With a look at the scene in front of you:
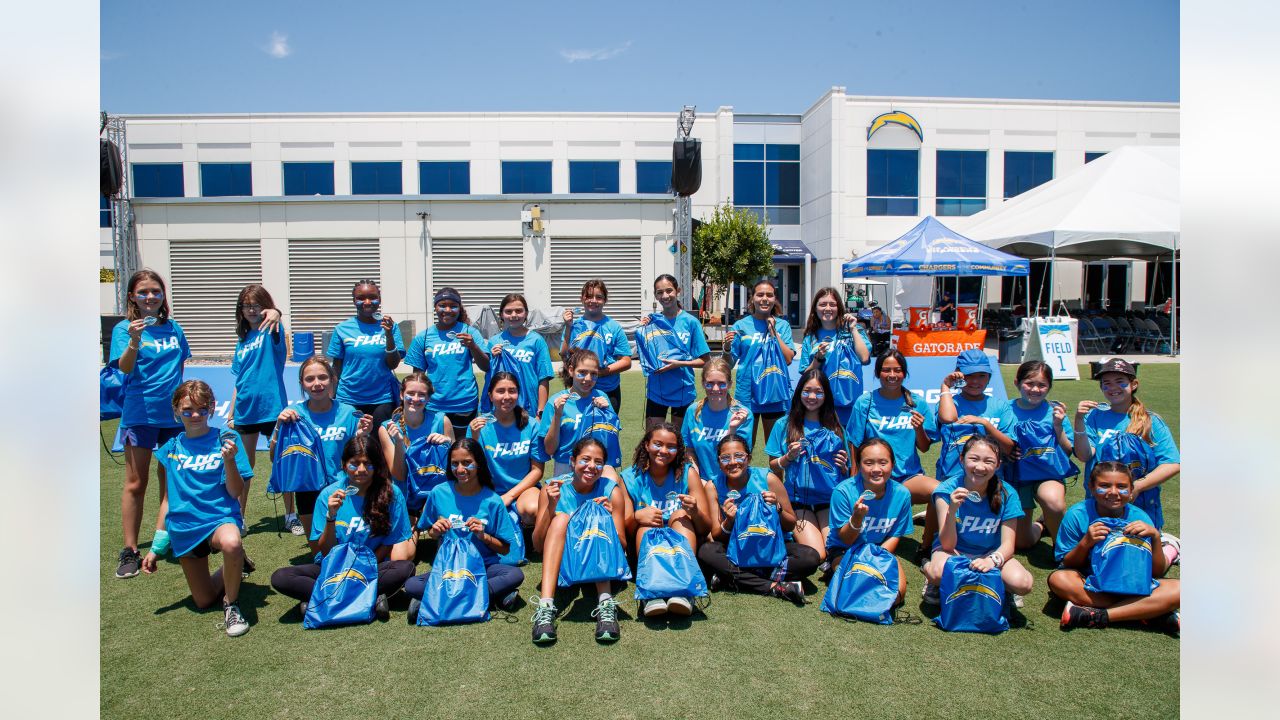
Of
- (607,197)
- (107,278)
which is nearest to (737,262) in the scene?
(607,197)

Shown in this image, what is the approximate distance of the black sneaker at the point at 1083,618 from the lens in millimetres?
3635

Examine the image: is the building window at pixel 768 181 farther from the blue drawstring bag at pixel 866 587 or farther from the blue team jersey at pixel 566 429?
the blue drawstring bag at pixel 866 587

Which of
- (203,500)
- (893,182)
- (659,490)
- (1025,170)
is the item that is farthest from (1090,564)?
(1025,170)

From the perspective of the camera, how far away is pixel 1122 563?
360 centimetres

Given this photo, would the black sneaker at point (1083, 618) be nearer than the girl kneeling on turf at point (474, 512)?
Yes

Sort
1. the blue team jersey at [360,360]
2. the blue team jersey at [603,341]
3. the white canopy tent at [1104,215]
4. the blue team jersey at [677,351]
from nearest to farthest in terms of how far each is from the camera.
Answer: the blue team jersey at [360,360]
the blue team jersey at [677,351]
the blue team jersey at [603,341]
the white canopy tent at [1104,215]

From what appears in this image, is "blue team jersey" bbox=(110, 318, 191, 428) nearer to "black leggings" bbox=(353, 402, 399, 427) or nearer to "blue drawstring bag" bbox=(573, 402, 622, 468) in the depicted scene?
"black leggings" bbox=(353, 402, 399, 427)

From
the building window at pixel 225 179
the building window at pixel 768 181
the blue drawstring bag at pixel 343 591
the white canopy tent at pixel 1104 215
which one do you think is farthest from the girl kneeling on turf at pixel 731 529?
the building window at pixel 225 179

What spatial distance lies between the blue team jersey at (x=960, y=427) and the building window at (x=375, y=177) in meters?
28.4

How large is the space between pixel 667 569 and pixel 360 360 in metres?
2.76

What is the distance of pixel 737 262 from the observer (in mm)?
27141

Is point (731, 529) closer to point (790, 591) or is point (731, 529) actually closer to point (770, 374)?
point (790, 591)

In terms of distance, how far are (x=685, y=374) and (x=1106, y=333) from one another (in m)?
17.3

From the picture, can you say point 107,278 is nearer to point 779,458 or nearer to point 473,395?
Answer: point 473,395
